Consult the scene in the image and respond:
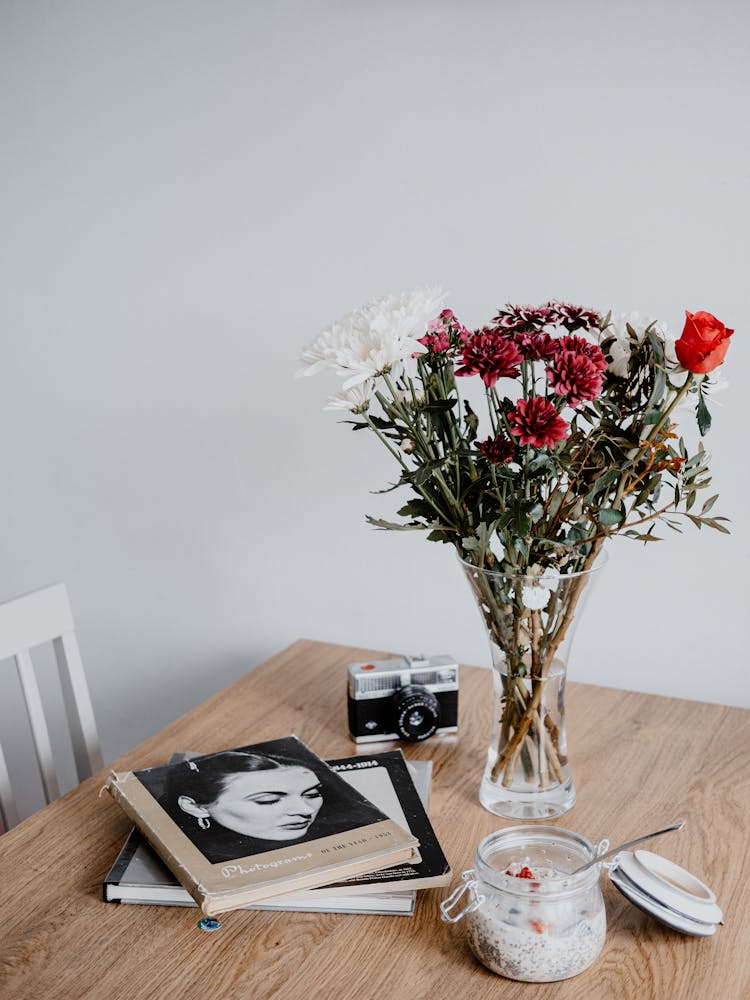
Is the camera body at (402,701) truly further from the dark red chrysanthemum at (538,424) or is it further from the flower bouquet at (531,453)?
the dark red chrysanthemum at (538,424)

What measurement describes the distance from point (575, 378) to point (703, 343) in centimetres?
11

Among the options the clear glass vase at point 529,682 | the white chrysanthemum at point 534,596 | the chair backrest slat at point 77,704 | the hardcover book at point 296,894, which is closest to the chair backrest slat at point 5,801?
the chair backrest slat at point 77,704

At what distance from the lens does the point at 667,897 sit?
806mm

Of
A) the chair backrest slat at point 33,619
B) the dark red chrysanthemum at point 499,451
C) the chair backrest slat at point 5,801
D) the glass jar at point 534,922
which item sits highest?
the dark red chrysanthemum at point 499,451

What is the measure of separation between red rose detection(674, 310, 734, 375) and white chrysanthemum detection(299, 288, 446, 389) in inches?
8.8

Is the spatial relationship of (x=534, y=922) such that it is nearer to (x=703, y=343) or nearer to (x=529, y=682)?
(x=529, y=682)

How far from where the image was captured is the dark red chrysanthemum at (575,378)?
0.81 m

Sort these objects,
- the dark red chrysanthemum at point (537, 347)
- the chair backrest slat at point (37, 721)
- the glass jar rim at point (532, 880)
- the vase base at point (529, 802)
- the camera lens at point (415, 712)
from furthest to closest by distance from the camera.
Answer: the chair backrest slat at point (37, 721) → the camera lens at point (415, 712) → the vase base at point (529, 802) → the dark red chrysanthemum at point (537, 347) → the glass jar rim at point (532, 880)

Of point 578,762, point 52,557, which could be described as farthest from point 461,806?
point 52,557

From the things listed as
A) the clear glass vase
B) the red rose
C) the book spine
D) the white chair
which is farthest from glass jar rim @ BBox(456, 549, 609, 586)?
the white chair

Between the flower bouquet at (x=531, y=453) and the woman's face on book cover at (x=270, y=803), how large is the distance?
20 cm

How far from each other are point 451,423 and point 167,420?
910 millimetres

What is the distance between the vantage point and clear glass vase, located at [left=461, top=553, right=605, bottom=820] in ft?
3.07

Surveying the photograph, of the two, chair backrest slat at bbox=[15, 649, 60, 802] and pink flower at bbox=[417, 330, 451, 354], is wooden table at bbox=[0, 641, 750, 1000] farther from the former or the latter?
pink flower at bbox=[417, 330, 451, 354]
